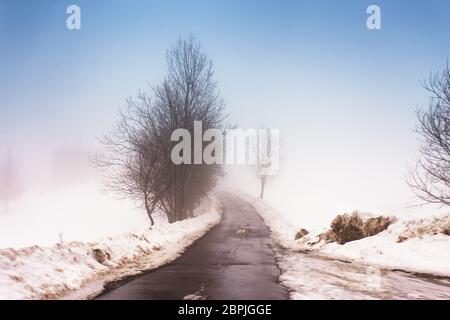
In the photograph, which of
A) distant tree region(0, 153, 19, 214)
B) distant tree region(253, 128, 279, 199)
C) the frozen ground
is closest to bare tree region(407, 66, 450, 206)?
the frozen ground

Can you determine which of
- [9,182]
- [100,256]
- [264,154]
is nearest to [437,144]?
[100,256]

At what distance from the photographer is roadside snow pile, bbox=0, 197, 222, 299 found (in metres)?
6.81

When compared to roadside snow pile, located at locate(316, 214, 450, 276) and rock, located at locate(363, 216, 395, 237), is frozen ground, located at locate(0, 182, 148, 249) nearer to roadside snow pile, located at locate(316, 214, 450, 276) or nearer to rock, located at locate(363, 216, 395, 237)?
rock, located at locate(363, 216, 395, 237)

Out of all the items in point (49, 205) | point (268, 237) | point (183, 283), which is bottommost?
point (49, 205)

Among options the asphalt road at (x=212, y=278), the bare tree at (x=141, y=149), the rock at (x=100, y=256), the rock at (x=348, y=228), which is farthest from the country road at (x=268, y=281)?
the bare tree at (x=141, y=149)

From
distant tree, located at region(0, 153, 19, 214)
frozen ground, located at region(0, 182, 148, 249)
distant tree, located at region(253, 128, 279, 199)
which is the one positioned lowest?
frozen ground, located at region(0, 182, 148, 249)

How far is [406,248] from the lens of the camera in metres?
12.5

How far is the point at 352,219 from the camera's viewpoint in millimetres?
15859

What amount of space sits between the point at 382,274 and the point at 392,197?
163ft

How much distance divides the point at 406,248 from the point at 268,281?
6.58 meters

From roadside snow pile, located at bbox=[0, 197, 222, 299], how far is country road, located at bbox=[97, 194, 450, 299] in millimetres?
636

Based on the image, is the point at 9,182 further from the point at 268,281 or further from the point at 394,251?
the point at 268,281
